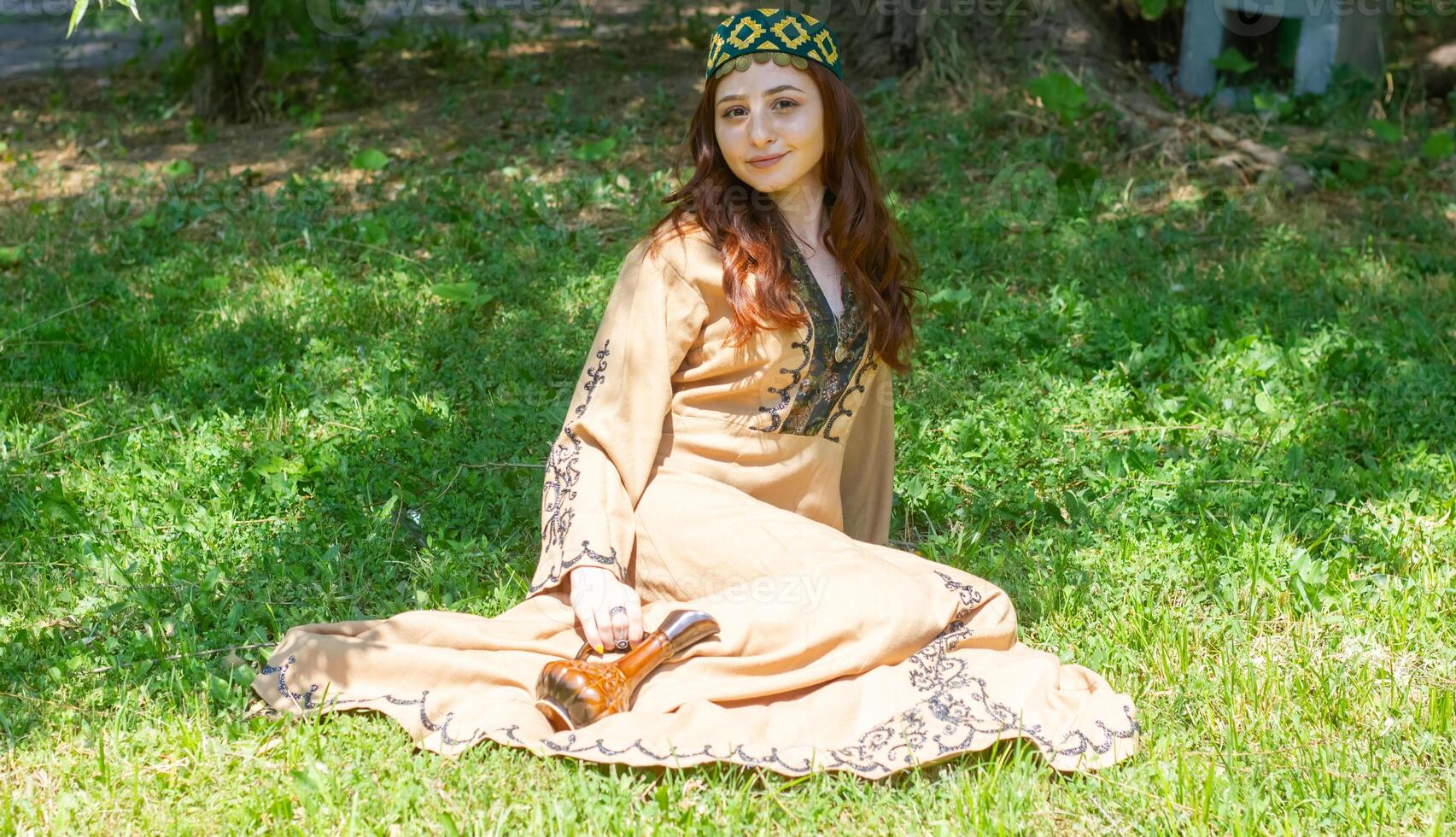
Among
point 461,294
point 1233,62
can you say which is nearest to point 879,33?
point 1233,62

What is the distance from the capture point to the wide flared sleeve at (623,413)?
9.40 feet

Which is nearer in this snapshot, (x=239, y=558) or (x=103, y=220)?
(x=239, y=558)

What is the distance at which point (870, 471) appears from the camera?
11.1 feet

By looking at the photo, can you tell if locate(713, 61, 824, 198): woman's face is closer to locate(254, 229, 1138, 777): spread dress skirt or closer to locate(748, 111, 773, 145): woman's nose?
locate(748, 111, 773, 145): woman's nose

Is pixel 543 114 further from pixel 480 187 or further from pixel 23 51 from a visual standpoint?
pixel 23 51

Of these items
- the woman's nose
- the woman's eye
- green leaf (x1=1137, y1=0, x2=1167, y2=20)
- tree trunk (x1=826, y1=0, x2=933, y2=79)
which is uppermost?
the woman's eye

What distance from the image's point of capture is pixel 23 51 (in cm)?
902

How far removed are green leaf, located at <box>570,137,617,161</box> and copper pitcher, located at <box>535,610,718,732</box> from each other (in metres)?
3.76

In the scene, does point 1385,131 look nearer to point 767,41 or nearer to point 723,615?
point 767,41

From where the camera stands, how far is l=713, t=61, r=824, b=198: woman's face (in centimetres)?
286

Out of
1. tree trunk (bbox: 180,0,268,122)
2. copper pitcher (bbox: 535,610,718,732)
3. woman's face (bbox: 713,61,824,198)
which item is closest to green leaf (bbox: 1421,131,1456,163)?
woman's face (bbox: 713,61,824,198)

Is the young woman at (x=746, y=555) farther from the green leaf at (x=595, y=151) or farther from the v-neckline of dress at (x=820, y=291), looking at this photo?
the green leaf at (x=595, y=151)

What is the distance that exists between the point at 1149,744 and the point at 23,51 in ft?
28.9

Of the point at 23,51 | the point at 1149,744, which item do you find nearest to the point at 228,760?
the point at 1149,744
